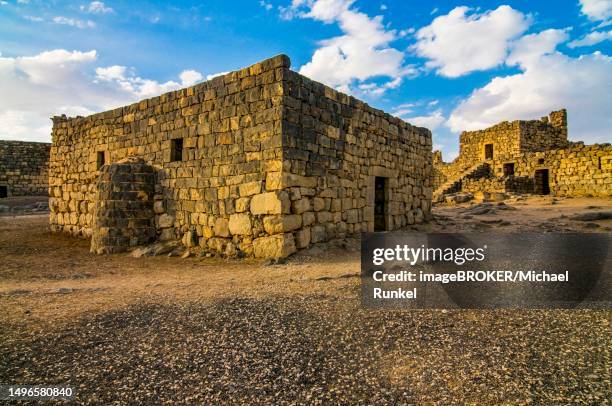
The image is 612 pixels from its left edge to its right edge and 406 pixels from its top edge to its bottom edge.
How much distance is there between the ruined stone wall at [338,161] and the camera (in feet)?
22.5

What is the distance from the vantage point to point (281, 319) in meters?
3.51

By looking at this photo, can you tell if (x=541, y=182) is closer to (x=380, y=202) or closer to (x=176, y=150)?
(x=380, y=202)

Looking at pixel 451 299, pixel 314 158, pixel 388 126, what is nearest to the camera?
pixel 451 299

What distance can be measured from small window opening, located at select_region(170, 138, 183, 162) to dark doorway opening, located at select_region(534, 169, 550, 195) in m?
19.7

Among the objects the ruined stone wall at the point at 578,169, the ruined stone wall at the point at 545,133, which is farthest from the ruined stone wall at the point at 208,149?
the ruined stone wall at the point at 545,133

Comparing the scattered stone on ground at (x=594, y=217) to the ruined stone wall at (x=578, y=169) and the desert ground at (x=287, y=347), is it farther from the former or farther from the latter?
the ruined stone wall at (x=578, y=169)

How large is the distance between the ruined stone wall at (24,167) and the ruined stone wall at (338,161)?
2241 centimetres

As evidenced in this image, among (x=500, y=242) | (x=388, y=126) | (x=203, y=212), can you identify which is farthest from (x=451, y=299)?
(x=388, y=126)

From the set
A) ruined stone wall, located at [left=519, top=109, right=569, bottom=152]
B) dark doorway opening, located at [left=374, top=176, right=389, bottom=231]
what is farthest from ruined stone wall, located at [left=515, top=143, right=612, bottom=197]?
dark doorway opening, located at [left=374, top=176, right=389, bottom=231]

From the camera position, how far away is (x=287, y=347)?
114 inches

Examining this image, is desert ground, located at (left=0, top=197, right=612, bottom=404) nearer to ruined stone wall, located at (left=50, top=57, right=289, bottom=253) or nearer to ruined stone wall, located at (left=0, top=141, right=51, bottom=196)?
ruined stone wall, located at (left=50, top=57, right=289, bottom=253)

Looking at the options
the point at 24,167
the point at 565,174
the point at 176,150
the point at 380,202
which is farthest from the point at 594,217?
the point at 24,167

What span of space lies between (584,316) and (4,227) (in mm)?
14699

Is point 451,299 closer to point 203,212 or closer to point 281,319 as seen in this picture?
point 281,319
